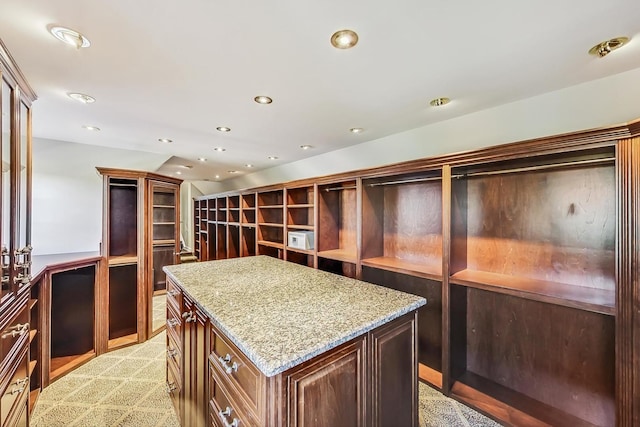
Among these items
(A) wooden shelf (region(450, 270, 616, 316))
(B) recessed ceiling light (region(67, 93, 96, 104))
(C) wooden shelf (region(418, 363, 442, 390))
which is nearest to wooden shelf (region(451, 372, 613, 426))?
(C) wooden shelf (region(418, 363, 442, 390))

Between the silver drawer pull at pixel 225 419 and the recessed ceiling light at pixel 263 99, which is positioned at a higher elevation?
the recessed ceiling light at pixel 263 99

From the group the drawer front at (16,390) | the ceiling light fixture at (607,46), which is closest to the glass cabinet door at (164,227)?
the drawer front at (16,390)

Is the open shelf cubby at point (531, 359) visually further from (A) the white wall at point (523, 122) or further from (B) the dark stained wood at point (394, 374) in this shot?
(A) the white wall at point (523, 122)

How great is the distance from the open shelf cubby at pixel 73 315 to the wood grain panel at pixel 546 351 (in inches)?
144

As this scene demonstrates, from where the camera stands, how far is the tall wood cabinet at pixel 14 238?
1.33m

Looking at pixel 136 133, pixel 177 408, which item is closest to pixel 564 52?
pixel 177 408

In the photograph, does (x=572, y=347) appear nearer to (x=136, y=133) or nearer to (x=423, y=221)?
(x=423, y=221)

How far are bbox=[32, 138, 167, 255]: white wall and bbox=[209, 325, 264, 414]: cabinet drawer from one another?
12.0 ft

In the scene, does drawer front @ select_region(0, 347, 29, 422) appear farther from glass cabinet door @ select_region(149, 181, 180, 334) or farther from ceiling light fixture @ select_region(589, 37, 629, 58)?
ceiling light fixture @ select_region(589, 37, 629, 58)

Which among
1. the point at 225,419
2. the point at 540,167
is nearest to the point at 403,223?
the point at 540,167

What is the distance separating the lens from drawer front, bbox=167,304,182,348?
5.92ft

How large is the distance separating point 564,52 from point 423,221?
62.8 inches

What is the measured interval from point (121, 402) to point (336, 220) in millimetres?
2647

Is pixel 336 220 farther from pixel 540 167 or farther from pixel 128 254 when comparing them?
pixel 128 254
